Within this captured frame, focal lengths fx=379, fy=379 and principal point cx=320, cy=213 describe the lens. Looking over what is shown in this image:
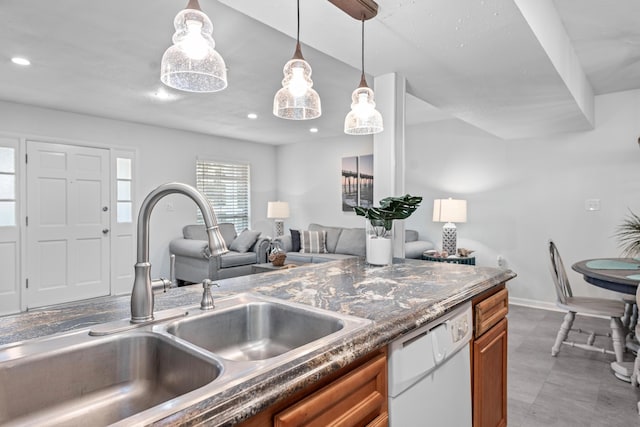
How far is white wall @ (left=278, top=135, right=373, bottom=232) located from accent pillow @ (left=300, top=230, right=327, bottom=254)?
91 centimetres

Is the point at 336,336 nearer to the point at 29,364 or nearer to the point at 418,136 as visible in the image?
the point at 29,364

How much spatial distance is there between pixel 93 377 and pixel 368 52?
6.61 ft

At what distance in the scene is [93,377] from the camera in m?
0.94

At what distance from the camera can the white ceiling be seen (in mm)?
1847

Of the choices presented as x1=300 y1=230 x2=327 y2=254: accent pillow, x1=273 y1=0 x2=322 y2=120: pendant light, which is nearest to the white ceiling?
x1=273 y1=0 x2=322 y2=120: pendant light

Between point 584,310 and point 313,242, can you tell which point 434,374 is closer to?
point 584,310

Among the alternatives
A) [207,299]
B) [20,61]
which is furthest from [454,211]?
[20,61]

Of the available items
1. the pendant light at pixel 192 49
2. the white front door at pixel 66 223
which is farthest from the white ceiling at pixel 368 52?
the white front door at pixel 66 223

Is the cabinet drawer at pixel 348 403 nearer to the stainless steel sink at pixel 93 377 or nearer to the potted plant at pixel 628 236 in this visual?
the stainless steel sink at pixel 93 377

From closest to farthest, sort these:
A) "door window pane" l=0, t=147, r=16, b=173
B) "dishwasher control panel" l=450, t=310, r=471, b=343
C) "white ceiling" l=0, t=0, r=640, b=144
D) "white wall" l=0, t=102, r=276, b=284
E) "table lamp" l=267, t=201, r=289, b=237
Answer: "dishwasher control panel" l=450, t=310, r=471, b=343 → "white ceiling" l=0, t=0, r=640, b=144 → "door window pane" l=0, t=147, r=16, b=173 → "white wall" l=0, t=102, r=276, b=284 → "table lamp" l=267, t=201, r=289, b=237

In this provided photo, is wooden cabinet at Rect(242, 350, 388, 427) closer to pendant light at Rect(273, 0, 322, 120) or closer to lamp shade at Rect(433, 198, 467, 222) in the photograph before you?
pendant light at Rect(273, 0, 322, 120)

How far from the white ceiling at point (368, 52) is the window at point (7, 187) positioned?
24.8 inches

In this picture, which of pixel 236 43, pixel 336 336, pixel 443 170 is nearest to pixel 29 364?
pixel 336 336

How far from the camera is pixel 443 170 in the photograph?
5.27 meters
